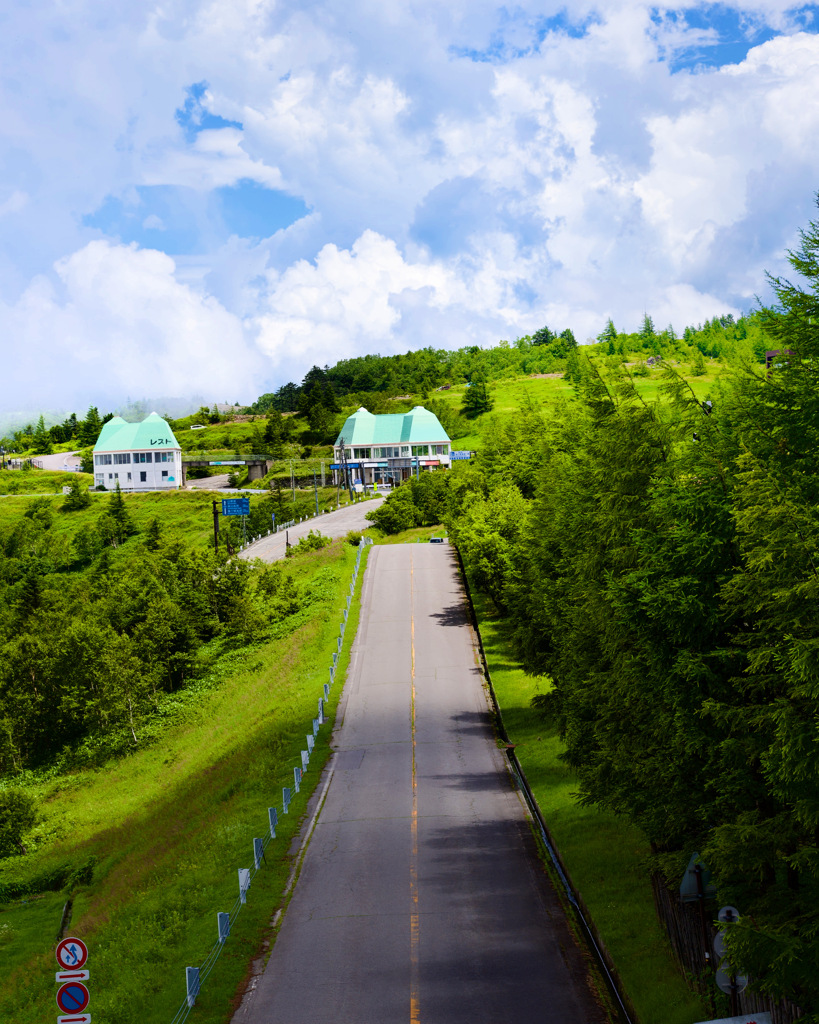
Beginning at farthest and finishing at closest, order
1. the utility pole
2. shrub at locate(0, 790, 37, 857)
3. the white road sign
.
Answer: the utility pole → shrub at locate(0, 790, 37, 857) → the white road sign

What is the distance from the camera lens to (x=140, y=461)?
13800 centimetres

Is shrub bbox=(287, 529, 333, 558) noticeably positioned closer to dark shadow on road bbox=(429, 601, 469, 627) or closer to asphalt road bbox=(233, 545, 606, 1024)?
dark shadow on road bbox=(429, 601, 469, 627)

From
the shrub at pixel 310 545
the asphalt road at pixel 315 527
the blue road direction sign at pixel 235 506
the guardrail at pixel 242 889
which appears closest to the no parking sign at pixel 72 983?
the guardrail at pixel 242 889

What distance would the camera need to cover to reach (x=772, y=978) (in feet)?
34.2

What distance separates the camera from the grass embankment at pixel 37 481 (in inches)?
→ 5600

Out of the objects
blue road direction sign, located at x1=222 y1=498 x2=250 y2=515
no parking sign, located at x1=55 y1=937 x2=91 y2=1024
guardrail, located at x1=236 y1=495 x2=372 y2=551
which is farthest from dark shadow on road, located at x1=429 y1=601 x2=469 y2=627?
no parking sign, located at x1=55 y1=937 x2=91 y2=1024

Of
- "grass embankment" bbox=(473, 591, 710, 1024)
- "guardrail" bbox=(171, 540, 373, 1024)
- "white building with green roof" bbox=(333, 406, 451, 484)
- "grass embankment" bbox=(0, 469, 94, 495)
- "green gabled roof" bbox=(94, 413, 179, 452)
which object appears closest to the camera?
"grass embankment" bbox=(473, 591, 710, 1024)

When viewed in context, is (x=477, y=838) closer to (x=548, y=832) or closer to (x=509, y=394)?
(x=548, y=832)

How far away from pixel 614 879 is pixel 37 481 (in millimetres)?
142982

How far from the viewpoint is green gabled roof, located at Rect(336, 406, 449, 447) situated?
133m

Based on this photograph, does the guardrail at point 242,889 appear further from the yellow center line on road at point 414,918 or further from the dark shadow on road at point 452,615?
the dark shadow on road at point 452,615

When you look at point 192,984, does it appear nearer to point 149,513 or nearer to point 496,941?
point 496,941

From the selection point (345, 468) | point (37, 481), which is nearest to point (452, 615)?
point (345, 468)

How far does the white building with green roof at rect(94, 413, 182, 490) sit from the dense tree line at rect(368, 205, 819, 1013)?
124 metres
